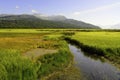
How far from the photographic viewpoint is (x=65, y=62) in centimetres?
2739

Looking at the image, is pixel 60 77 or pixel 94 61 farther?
pixel 94 61

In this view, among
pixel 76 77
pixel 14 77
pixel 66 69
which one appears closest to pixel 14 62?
pixel 14 77

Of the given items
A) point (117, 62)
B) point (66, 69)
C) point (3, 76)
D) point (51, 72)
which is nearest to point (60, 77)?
point (51, 72)

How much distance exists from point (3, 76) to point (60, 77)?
26.6 ft

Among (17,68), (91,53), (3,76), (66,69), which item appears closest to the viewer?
(3,76)

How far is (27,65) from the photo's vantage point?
1727 cm

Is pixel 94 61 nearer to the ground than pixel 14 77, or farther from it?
nearer to the ground

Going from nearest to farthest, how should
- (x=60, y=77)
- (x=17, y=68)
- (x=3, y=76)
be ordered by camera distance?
(x=3, y=76)
(x=17, y=68)
(x=60, y=77)

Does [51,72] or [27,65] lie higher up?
[27,65]

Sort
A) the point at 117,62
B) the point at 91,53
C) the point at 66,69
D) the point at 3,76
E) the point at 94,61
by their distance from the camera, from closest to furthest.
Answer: the point at 3,76 < the point at 66,69 < the point at 117,62 < the point at 94,61 < the point at 91,53

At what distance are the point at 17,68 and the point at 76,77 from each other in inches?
304

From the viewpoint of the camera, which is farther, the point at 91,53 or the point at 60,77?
the point at 91,53

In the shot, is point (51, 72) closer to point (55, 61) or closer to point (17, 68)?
point (55, 61)

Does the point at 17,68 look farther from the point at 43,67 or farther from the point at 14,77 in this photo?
the point at 43,67
